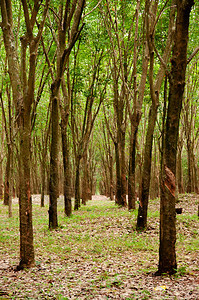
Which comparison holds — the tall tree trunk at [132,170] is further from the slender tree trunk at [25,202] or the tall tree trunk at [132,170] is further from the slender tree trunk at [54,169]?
the slender tree trunk at [25,202]

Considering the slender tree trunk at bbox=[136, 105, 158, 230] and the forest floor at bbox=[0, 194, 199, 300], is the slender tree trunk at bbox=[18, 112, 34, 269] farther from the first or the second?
the slender tree trunk at bbox=[136, 105, 158, 230]

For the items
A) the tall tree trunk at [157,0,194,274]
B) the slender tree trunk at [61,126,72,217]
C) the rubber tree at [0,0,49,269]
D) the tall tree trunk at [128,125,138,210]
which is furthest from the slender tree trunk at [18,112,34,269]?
the slender tree trunk at [61,126,72,217]

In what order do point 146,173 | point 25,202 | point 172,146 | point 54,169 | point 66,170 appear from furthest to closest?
point 66,170 → point 54,169 → point 146,173 → point 25,202 → point 172,146

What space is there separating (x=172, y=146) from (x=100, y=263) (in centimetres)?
338

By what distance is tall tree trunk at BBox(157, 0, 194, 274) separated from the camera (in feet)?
16.3

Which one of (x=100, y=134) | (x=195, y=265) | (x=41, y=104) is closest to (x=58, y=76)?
(x=195, y=265)

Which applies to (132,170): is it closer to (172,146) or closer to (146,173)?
(146,173)

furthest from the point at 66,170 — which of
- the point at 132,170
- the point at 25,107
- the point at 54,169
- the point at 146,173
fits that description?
the point at 25,107

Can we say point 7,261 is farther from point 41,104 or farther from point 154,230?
point 41,104

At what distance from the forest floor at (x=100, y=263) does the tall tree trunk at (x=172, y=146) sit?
496mm

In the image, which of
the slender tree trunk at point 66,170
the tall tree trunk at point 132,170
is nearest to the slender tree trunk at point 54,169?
the slender tree trunk at point 66,170

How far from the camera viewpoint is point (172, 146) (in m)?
5.14

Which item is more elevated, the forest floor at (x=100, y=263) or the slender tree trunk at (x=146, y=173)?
the slender tree trunk at (x=146, y=173)

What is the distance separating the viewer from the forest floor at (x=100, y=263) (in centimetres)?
479
